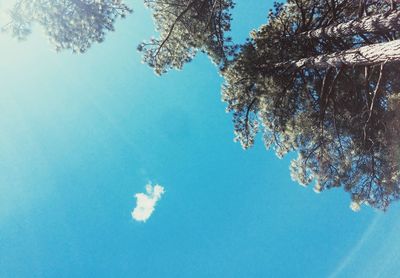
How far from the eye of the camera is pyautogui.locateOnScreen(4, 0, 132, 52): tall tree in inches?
370

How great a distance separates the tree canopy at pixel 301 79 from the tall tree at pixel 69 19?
3 cm

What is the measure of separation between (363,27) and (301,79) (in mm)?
3326

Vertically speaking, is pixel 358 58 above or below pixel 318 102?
below

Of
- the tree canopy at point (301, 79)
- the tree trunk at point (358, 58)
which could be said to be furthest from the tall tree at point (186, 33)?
the tree trunk at point (358, 58)

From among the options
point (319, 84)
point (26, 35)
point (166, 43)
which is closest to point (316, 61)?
point (319, 84)

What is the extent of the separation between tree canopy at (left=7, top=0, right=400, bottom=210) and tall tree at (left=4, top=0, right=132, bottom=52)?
0.03 meters

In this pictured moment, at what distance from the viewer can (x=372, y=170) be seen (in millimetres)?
11305

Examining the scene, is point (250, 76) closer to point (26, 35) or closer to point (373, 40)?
point (373, 40)

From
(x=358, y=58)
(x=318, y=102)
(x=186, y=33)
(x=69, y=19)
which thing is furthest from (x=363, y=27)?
(x=69, y=19)

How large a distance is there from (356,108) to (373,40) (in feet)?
7.39

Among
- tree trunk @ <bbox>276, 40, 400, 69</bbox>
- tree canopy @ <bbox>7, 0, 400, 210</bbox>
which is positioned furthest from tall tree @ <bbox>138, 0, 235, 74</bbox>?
tree trunk @ <bbox>276, 40, 400, 69</bbox>

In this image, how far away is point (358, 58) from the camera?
853 cm

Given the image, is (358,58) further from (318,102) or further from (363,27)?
(318,102)

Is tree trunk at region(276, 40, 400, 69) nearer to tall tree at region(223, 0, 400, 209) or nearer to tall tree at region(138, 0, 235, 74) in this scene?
tall tree at region(223, 0, 400, 209)
